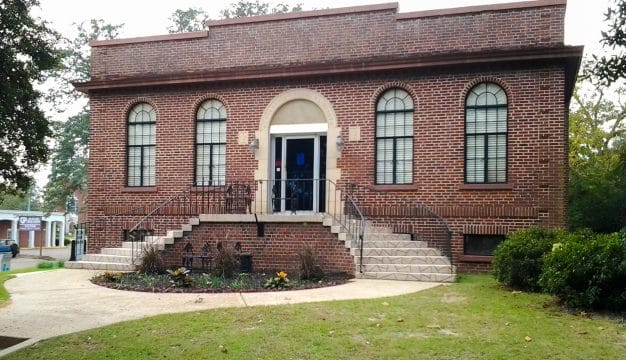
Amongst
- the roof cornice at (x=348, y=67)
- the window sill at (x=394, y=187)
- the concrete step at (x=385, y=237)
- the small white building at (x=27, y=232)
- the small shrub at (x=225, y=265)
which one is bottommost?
the small white building at (x=27, y=232)

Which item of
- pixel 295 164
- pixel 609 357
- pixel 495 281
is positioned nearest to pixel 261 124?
pixel 295 164

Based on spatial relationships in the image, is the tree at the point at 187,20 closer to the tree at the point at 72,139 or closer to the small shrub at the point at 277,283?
the tree at the point at 72,139

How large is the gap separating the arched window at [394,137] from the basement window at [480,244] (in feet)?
6.58

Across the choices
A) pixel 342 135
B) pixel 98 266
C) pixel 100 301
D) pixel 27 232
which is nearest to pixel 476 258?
pixel 342 135

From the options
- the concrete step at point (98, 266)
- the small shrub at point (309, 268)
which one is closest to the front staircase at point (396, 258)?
the small shrub at point (309, 268)

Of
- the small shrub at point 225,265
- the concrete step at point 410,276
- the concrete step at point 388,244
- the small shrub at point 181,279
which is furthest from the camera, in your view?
the concrete step at point 388,244

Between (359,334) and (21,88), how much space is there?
5293 mm

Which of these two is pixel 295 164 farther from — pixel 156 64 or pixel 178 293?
pixel 178 293

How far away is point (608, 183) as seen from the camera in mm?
20328

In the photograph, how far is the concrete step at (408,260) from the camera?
41.9ft

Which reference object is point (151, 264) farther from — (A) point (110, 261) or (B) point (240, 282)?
(B) point (240, 282)

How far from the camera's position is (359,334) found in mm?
7207

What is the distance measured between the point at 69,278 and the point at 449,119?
372 inches

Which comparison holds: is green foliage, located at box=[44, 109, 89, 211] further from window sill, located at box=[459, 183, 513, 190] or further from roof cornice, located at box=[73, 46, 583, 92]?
window sill, located at box=[459, 183, 513, 190]
